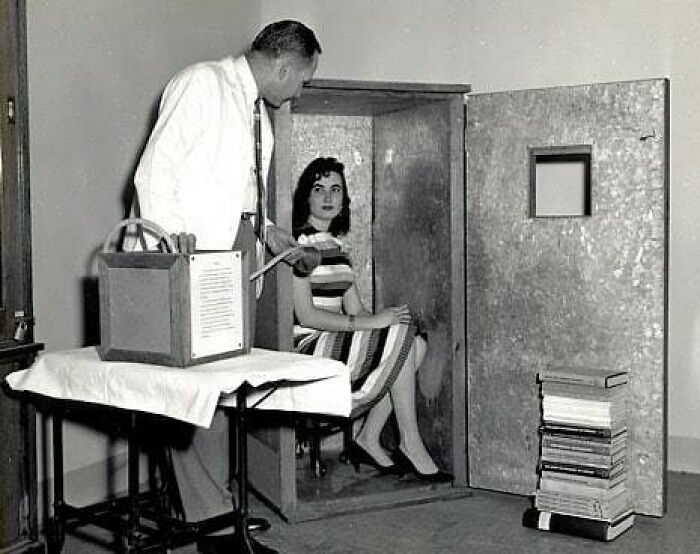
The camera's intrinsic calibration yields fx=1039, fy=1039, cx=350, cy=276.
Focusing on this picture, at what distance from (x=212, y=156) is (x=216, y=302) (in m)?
→ 0.60

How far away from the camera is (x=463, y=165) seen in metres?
4.16

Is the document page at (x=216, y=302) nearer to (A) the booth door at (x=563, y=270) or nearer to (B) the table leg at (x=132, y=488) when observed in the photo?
(B) the table leg at (x=132, y=488)

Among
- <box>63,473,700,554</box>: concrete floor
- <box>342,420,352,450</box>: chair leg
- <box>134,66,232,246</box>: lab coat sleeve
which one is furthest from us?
<box>342,420,352,450</box>: chair leg

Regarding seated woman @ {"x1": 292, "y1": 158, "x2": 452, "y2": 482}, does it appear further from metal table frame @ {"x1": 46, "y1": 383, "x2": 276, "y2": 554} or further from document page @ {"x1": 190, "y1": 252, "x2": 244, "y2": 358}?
document page @ {"x1": 190, "y1": 252, "x2": 244, "y2": 358}

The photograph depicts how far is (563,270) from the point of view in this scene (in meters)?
4.00

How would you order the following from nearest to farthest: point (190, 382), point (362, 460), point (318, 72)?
1. point (190, 382)
2. point (362, 460)
3. point (318, 72)

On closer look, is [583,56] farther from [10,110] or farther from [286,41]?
[10,110]

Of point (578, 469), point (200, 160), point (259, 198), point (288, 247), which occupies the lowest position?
point (578, 469)

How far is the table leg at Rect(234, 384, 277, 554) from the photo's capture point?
2.89 metres

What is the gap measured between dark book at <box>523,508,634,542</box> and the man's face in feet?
5.73

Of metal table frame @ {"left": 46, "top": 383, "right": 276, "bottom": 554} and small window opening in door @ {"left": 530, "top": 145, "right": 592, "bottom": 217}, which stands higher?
small window opening in door @ {"left": 530, "top": 145, "right": 592, "bottom": 217}

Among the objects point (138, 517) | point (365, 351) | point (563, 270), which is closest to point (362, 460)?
point (365, 351)

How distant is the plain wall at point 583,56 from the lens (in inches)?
180

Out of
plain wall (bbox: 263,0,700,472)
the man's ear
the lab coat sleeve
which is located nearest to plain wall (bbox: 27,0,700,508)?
plain wall (bbox: 263,0,700,472)
